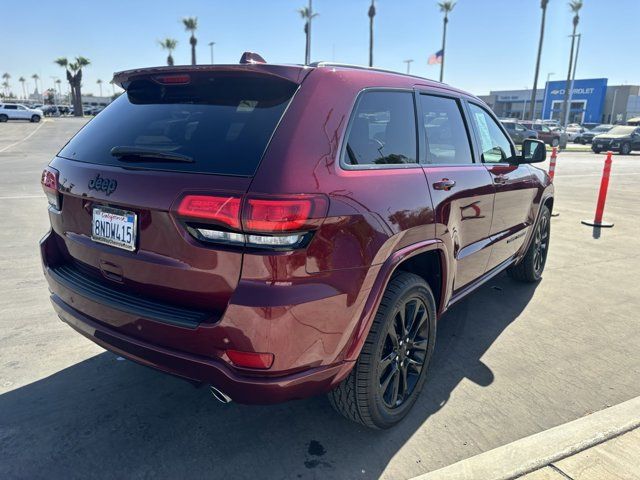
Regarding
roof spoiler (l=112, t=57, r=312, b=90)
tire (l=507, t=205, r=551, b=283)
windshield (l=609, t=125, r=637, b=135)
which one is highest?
roof spoiler (l=112, t=57, r=312, b=90)

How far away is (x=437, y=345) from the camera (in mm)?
3691

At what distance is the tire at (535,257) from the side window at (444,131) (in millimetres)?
1971

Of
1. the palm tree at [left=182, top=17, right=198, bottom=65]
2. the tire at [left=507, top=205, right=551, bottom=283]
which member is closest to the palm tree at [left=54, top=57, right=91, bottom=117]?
the palm tree at [left=182, top=17, right=198, bottom=65]

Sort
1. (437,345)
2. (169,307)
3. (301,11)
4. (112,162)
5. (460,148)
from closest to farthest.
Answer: (169,307) < (112,162) < (460,148) < (437,345) < (301,11)

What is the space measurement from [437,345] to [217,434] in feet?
5.96

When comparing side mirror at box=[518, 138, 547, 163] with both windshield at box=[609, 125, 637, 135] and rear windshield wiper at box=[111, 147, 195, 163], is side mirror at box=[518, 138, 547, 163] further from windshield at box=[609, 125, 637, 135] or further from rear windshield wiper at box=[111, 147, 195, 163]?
windshield at box=[609, 125, 637, 135]

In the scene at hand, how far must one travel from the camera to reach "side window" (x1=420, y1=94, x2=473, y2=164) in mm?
3025

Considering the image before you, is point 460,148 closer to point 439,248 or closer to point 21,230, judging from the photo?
point 439,248

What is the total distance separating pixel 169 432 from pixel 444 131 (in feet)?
8.04

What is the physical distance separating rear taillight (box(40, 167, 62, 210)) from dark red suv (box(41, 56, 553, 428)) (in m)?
0.02

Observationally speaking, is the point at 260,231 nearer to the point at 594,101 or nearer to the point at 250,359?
the point at 250,359

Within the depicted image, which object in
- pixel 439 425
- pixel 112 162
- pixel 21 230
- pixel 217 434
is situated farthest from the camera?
pixel 21 230

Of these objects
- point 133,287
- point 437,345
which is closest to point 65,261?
point 133,287

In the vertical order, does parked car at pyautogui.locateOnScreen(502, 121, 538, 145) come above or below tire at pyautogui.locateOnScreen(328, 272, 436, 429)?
above
